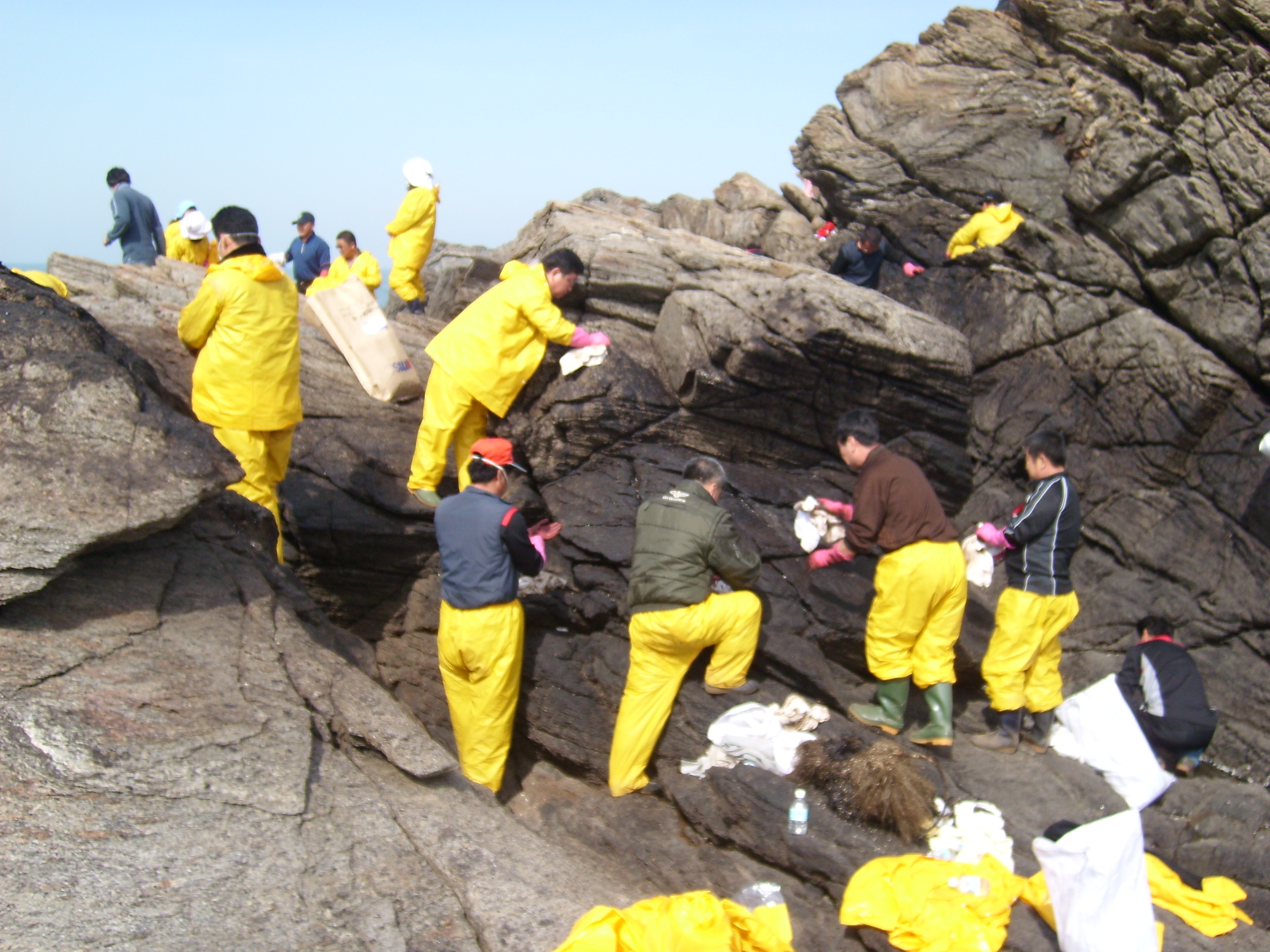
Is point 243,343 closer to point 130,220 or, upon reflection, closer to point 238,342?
point 238,342

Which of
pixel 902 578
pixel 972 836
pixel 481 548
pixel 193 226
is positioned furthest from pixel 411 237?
pixel 972 836

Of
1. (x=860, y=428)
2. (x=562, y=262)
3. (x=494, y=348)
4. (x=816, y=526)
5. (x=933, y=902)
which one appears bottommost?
(x=933, y=902)

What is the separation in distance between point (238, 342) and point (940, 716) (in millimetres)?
6059

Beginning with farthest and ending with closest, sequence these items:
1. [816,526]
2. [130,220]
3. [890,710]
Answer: [130,220] < [816,526] < [890,710]

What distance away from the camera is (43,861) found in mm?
3588

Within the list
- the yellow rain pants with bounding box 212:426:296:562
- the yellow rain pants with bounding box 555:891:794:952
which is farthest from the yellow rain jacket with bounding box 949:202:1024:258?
the yellow rain pants with bounding box 555:891:794:952

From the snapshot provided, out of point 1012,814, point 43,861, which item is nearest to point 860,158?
point 1012,814

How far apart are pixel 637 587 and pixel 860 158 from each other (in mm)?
9060

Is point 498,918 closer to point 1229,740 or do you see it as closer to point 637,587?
point 637,587

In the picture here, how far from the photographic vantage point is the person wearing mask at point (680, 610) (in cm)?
621

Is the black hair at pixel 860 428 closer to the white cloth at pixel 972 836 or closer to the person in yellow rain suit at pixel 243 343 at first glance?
the white cloth at pixel 972 836

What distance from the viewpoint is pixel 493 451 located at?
643cm

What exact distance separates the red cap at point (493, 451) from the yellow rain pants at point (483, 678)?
3.53ft

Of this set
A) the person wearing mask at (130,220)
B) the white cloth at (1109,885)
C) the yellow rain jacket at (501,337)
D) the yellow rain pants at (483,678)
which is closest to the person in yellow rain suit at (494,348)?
the yellow rain jacket at (501,337)
